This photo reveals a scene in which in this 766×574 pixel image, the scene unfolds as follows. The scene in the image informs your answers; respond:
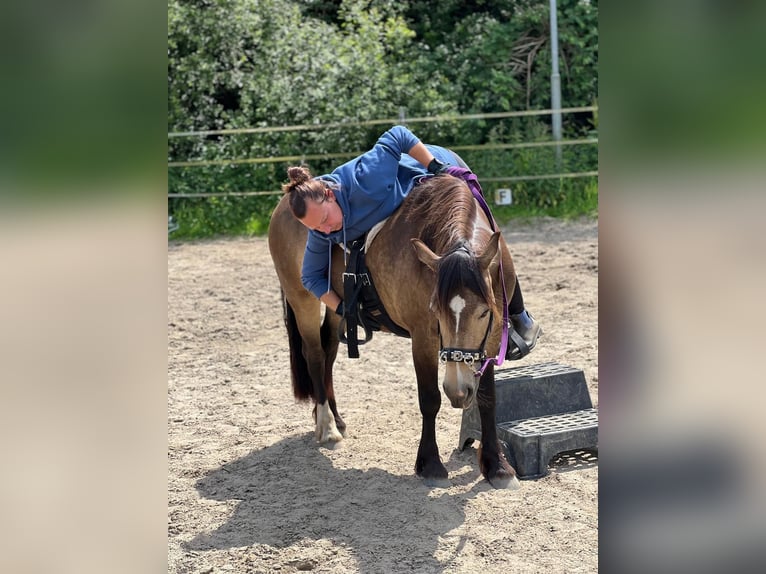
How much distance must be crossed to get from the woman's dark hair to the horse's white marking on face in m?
0.92

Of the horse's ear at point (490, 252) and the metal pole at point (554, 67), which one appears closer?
the horse's ear at point (490, 252)

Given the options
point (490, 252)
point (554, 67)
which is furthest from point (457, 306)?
point (554, 67)

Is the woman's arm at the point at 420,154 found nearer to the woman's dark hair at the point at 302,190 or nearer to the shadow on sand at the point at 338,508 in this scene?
the woman's dark hair at the point at 302,190

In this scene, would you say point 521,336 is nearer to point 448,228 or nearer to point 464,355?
point 448,228

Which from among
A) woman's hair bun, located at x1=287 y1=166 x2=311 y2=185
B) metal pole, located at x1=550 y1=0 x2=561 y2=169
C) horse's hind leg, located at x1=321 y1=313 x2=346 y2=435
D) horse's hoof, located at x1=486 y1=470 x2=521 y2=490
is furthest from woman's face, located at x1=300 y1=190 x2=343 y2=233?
metal pole, located at x1=550 y1=0 x2=561 y2=169

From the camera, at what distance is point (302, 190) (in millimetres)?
3621

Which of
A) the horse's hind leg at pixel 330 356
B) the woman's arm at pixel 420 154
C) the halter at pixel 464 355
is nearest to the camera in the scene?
the halter at pixel 464 355

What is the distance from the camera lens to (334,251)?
13.4 feet

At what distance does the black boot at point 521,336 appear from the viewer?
381 centimetres

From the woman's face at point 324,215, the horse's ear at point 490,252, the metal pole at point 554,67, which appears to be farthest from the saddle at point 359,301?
the metal pole at point 554,67

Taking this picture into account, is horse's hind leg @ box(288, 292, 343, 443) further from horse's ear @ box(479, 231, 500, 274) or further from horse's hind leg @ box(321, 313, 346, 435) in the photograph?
horse's ear @ box(479, 231, 500, 274)

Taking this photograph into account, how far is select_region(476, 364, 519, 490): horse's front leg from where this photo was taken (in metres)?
3.65
